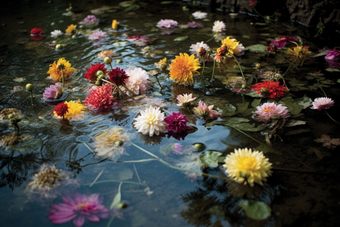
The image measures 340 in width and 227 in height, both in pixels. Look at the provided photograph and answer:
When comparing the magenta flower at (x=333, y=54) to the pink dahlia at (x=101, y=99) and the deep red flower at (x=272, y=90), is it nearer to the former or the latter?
the deep red flower at (x=272, y=90)

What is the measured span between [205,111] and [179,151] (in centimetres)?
27

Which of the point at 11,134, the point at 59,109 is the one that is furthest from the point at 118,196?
the point at 11,134

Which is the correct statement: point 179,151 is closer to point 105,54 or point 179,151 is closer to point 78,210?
point 78,210

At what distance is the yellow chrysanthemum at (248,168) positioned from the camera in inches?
40.4

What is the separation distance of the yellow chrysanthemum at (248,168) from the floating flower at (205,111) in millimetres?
403

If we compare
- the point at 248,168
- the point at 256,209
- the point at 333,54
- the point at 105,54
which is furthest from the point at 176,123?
the point at 333,54

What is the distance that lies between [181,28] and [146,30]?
0.35 m

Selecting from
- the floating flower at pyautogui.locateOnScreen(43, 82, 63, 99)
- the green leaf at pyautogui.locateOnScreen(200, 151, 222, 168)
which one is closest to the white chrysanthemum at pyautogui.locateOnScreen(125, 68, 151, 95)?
the floating flower at pyautogui.locateOnScreen(43, 82, 63, 99)

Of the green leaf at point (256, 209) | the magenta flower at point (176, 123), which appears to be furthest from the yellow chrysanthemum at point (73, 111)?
the green leaf at point (256, 209)

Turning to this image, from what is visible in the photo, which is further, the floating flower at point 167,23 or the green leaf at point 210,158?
the floating flower at point 167,23

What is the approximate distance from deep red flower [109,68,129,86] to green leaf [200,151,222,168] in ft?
2.13

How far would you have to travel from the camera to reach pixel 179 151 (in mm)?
1276

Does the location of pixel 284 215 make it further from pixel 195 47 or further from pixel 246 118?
pixel 195 47

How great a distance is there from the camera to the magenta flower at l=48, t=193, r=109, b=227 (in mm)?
989
